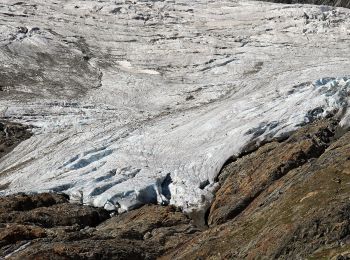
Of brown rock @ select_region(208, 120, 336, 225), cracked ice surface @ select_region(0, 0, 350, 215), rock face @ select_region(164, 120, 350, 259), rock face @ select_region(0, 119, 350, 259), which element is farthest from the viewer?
cracked ice surface @ select_region(0, 0, 350, 215)

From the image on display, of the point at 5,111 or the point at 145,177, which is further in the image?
the point at 5,111

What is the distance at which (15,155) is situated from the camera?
1297 inches

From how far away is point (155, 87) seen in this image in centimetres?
4278

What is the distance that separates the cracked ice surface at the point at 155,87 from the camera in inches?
1096

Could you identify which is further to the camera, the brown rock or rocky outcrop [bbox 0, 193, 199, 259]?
the brown rock

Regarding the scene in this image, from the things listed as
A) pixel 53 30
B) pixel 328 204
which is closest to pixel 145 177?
pixel 328 204

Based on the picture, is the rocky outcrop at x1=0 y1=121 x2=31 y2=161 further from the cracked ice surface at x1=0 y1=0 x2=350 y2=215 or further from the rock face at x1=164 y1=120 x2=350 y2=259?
the rock face at x1=164 y1=120 x2=350 y2=259

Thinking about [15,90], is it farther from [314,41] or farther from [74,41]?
[314,41]

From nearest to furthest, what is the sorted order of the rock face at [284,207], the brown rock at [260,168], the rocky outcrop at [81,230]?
the rock face at [284,207], the rocky outcrop at [81,230], the brown rock at [260,168]

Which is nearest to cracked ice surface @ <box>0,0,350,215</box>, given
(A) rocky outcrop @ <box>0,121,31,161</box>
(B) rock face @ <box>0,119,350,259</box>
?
(A) rocky outcrop @ <box>0,121,31,161</box>

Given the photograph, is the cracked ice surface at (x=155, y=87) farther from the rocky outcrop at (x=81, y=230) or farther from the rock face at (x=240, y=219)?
the rock face at (x=240, y=219)

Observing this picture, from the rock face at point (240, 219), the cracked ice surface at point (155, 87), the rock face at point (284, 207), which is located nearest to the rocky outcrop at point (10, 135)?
the cracked ice surface at point (155, 87)

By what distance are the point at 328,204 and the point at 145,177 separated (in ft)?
42.4

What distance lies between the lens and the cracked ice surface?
27.8 meters
